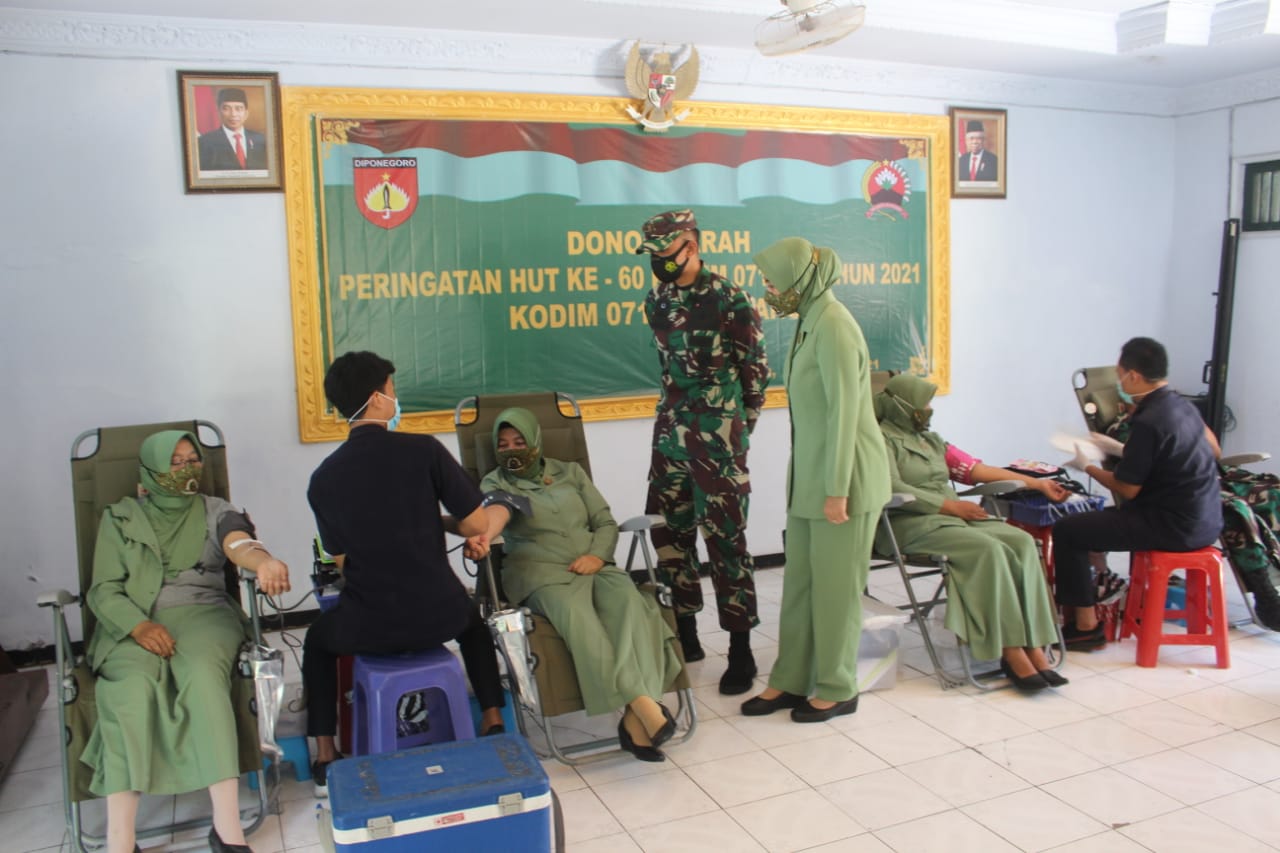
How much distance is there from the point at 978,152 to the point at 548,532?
11.9 feet

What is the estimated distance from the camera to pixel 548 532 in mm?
3488

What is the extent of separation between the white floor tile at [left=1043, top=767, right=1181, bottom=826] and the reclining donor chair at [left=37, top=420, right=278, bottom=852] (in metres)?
2.23

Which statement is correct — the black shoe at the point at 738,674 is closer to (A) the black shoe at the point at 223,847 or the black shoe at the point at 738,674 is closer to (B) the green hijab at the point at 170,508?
(A) the black shoe at the point at 223,847

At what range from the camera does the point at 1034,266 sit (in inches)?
235

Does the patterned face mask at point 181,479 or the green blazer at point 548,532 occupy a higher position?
the patterned face mask at point 181,479

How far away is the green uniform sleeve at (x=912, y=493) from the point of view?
3.87 metres

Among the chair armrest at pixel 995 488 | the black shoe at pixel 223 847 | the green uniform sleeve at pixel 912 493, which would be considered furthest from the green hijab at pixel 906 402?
the black shoe at pixel 223 847

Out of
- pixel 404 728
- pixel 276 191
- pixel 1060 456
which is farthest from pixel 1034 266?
pixel 404 728

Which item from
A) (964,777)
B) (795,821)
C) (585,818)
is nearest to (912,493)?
(964,777)

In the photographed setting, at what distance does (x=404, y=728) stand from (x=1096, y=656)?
8.56ft

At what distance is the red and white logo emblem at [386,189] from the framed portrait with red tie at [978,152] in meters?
2.93

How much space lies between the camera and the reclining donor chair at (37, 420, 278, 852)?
106 inches

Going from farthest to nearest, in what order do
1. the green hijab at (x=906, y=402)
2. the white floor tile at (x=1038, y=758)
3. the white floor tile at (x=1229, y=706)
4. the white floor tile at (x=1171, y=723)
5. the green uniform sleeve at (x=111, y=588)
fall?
1. the green hijab at (x=906, y=402)
2. the white floor tile at (x=1229, y=706)
3. the white floor tile at (x=1171, y=723)
4. the white floor tile at (x=1038, y=758)
5. the green uniform sleeve at (x=111, y=588)

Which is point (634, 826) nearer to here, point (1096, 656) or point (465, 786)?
point (465, 786)
